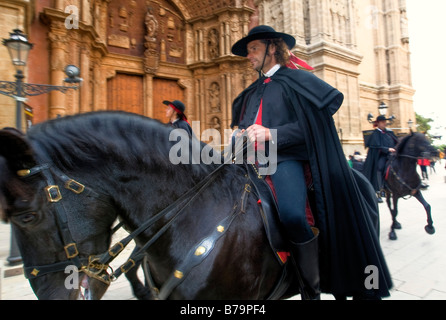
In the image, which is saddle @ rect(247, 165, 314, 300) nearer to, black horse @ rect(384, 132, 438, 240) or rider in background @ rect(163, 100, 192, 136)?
rider in background @ rect(163, 100, 192, 136)

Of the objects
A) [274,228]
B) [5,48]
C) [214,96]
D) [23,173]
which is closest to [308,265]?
[274,228]

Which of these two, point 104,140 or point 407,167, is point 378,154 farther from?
point 104,140

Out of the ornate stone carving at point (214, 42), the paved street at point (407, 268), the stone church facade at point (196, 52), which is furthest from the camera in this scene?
the ornate stone carving at point (214, 42)

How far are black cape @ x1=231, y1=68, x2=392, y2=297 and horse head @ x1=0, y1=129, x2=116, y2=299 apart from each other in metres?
1.51

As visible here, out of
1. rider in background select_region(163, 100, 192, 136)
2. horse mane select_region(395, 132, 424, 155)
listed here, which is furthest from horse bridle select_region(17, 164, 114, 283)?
horse mane select_region(395, 132, 424, 155)

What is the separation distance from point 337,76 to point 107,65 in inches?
436

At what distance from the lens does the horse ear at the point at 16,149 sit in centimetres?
107

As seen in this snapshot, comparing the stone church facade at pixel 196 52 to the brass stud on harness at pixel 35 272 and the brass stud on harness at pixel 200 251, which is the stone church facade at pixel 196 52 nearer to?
the brass stud on harness at pixel 35 272

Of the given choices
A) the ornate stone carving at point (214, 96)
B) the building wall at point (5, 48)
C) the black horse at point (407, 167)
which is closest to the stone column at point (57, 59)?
the building wall at point (5, 48)

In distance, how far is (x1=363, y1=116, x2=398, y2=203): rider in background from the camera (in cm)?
631

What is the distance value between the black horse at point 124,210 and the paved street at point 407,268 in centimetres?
165

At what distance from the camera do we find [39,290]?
3.85 feet
